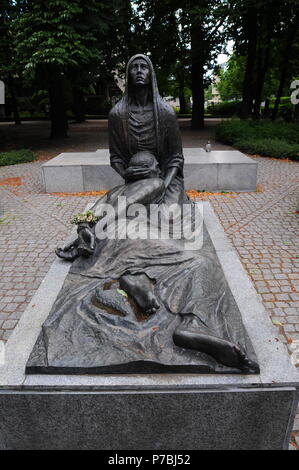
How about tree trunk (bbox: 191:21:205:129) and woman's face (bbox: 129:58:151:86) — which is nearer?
woman's face (bbox: 129:58:151:86)

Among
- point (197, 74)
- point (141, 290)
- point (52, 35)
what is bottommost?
point (141, 290)

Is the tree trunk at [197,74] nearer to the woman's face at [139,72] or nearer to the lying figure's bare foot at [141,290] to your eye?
the woman's face at [139,72]

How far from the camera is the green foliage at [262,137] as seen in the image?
13.3 meters

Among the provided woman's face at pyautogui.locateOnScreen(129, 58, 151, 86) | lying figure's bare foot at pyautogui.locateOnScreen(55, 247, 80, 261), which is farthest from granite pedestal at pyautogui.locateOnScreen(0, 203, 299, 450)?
woman's face at pyautogui.locateOnScreen(129, 58, 151, 86)

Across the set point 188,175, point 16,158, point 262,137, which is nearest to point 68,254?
point 188,175

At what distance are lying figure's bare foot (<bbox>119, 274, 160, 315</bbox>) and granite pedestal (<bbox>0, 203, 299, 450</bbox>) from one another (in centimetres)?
55

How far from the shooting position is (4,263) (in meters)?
5.55

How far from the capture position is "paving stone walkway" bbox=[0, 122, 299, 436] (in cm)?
441

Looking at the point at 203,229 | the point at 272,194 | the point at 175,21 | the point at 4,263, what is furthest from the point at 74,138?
the point at 203,229

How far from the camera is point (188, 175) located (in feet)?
30.7

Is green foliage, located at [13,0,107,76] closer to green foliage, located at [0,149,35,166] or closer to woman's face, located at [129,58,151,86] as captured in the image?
green foliage, located at [0,149,35,166]

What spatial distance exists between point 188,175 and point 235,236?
134 inches

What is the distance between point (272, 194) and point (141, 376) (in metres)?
7.57

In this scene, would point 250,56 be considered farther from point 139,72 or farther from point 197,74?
point 139,72
